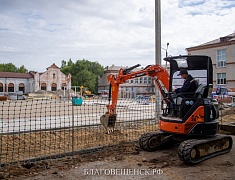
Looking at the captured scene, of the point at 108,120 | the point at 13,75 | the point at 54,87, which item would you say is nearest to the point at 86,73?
the point at 54,87

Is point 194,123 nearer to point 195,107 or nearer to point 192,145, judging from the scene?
point 195,107

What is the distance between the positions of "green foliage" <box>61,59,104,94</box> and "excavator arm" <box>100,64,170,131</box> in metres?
57.3

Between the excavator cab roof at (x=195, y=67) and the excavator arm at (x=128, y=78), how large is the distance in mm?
684

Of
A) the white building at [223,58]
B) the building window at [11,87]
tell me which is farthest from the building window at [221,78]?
the building window at [11,87]

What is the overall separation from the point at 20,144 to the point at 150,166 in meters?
3.67

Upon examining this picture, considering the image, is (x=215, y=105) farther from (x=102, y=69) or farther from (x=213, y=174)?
(x=102, y=69)

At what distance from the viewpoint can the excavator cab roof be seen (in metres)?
6.39

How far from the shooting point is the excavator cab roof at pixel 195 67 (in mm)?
6387

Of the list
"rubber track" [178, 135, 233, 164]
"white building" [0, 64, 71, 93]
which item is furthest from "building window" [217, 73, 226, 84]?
"white building" [0, 64, 71, 93]

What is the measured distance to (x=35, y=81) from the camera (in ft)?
184

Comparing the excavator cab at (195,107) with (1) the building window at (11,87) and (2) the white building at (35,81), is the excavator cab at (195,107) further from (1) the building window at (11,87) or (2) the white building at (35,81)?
(1) the building window at (11,87)

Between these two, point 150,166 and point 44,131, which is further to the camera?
point 44,131

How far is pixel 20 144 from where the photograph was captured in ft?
23.6

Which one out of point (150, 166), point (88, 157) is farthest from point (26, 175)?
point (150, 166)
